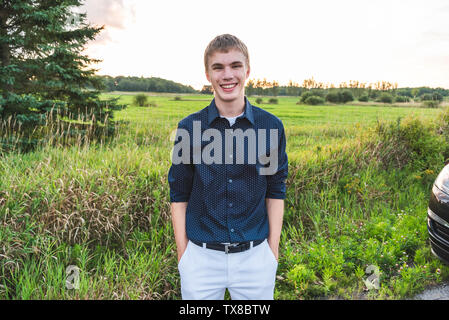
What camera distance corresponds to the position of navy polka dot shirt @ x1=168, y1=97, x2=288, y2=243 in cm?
192

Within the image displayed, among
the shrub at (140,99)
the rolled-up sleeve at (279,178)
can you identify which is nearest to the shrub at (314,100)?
the shrub at (140,99)

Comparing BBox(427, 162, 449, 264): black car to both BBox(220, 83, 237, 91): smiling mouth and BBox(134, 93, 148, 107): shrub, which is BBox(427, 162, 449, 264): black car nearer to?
BBox(220, 83, 237, 91): smiling mouth

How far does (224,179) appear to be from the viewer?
6.28 feet

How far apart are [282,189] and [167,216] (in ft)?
7.11

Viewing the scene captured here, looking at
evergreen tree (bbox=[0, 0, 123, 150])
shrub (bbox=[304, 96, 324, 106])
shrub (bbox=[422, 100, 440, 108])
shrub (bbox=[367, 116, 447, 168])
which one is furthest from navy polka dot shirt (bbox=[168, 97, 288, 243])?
shrub (bbox=[304, 96, 324, 106])

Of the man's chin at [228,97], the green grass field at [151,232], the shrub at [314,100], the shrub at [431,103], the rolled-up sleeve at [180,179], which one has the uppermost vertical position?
the shrub at [314,100]

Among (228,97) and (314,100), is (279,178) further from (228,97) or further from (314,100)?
(314,100)

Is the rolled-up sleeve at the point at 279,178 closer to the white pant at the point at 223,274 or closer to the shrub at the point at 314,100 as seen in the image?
the white pant at the point at 223,274

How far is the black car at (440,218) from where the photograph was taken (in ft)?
10.2

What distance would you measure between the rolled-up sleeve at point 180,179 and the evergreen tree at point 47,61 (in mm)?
6110

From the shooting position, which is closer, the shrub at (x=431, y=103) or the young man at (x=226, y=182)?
the young man at (x=226, y=182)

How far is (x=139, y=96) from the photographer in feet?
46.9

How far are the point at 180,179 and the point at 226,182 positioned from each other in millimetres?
305

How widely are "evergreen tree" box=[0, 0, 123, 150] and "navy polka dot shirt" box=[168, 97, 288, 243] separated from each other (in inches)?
243
